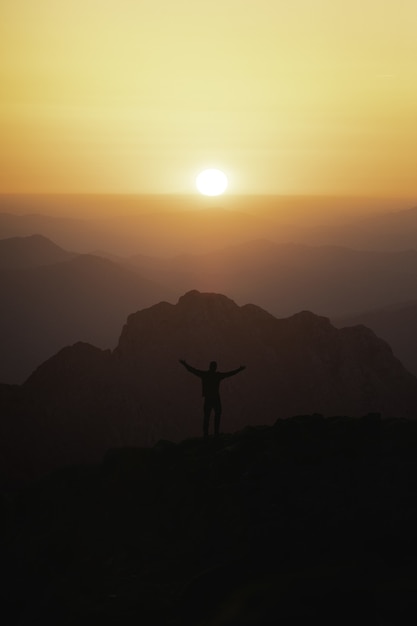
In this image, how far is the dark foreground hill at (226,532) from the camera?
35.1 feet

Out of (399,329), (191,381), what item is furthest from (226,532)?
(399,329)

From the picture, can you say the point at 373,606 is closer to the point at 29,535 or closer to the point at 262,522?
the point at 262,522

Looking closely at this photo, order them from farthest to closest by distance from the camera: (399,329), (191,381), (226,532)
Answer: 1. (399,329)
2. (191,381)
3. (226,532)

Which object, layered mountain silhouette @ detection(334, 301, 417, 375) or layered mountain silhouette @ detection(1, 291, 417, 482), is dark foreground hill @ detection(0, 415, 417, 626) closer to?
layered mountain silhouette @ detection(1, 291, 417, 482)

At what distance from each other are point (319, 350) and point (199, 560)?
239ft

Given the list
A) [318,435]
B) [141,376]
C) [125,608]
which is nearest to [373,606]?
[125,608]

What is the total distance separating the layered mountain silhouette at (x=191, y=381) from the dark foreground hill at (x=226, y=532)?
50423 millimetres

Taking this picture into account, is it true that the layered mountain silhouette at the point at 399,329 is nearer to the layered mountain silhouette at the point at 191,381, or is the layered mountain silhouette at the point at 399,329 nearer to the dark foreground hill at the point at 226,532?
the layered mountain silhouette at the point at 191,381

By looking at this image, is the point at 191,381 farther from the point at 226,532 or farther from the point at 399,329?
the point at 399,329

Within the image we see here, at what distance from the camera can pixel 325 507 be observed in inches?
663

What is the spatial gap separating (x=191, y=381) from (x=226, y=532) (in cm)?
6759

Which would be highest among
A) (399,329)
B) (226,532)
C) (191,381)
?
(399,329)

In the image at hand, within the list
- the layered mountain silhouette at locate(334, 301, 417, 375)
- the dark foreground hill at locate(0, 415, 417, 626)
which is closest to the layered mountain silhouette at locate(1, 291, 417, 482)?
the layered mountain silhouette at locate(334, 301, 417, 375)

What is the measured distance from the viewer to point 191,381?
8475 centimetres
